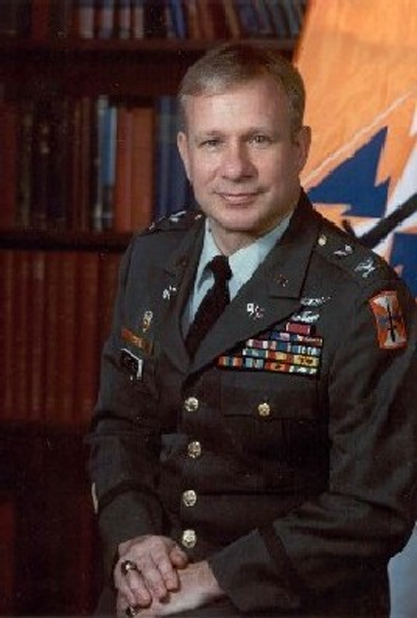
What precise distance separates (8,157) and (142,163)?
9.9 inches

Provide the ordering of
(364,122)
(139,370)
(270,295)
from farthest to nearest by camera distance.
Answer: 1. (364,122)
2. (139,370)
3. (270,295)

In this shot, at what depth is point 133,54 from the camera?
226cm

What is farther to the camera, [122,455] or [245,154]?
[122,455]

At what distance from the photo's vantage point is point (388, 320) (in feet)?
5.20

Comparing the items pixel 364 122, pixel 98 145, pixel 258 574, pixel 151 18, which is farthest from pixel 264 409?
pixel 151 18

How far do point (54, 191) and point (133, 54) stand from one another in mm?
306

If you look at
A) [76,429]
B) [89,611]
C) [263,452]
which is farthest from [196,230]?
[89,611]

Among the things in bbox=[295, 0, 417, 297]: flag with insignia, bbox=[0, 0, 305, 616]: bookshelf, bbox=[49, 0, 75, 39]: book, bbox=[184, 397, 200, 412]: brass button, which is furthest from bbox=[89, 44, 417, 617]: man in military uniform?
bbox=[49, 0, 75, 39]: book

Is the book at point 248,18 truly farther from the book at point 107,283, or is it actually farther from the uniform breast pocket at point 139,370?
the uniform breast pocket at point 139,370

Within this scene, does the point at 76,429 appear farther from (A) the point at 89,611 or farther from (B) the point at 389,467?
(B) the point at 389,467

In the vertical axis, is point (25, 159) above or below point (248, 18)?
below

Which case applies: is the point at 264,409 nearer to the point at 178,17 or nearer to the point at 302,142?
the point at 302,142

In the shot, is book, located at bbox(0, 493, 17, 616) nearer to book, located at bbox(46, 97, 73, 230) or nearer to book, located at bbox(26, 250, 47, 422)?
book, located at bbox(26, 250, 47, 422)

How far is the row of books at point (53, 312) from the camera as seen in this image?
2.25 metres
